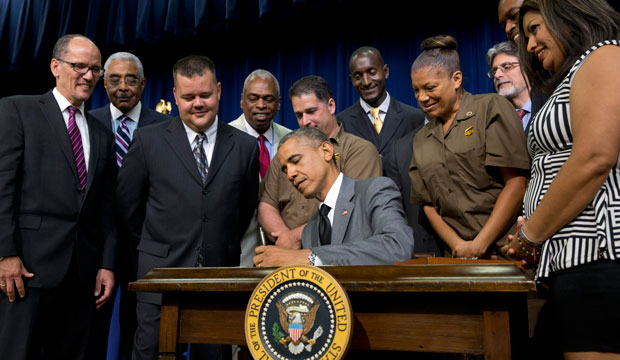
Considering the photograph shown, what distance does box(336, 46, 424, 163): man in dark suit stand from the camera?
3422 mm

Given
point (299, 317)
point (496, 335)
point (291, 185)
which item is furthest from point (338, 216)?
point (496, 335)

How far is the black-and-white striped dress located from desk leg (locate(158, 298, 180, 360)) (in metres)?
0.97

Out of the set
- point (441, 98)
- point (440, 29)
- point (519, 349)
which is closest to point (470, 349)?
point (519, 349)

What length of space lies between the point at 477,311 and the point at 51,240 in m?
1.93

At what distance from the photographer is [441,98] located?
2.38 meters

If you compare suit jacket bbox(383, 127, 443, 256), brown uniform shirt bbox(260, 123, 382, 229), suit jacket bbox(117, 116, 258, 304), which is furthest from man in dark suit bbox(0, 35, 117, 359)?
suit jacket bbox(383, 127, 443, 256)

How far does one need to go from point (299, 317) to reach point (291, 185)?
1.54 metres

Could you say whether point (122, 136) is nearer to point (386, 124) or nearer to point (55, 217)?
point (55, 217)

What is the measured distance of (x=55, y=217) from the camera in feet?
8.23

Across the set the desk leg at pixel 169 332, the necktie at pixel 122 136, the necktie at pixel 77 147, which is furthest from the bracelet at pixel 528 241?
the necktie at pixel 122 136

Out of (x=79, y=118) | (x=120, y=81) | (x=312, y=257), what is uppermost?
(x=120, y=81)

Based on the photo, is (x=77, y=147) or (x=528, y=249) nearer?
(x=528, y=249)

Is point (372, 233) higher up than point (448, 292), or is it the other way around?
point (372, 233)

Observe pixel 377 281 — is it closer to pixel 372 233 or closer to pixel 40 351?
pixel 372 233
